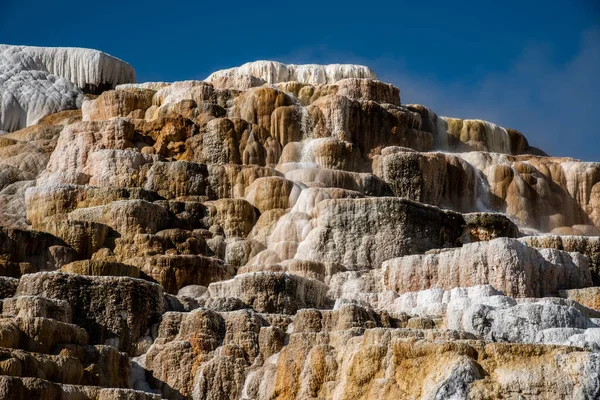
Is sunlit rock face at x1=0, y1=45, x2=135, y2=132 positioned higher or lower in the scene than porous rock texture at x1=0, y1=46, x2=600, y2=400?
higher

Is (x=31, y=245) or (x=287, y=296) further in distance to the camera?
(x=31, y=245)

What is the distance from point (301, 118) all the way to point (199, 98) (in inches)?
156

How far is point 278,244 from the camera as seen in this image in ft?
125

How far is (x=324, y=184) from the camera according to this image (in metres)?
42.8

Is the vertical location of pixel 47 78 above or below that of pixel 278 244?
above

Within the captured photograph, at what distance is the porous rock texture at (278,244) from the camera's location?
24188 millimetres

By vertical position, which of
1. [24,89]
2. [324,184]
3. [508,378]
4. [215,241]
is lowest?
[508,378]

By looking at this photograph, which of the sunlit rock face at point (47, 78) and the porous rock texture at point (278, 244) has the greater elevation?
the sunlit rock face at point (47, 78)

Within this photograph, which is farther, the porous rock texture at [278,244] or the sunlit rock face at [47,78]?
the sunlit rock face at [47,78]

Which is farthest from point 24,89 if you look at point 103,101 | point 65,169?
point 65,169

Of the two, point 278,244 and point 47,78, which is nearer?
point 278,244

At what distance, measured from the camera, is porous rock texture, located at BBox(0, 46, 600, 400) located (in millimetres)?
24188

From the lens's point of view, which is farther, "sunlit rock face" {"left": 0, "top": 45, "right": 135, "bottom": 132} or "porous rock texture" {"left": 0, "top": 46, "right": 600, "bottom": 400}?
"sunlit rock face" {"left": 0, "top": 45, "right": 135, "bottom": 132}

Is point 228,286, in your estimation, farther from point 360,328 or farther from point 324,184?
point 324,184
